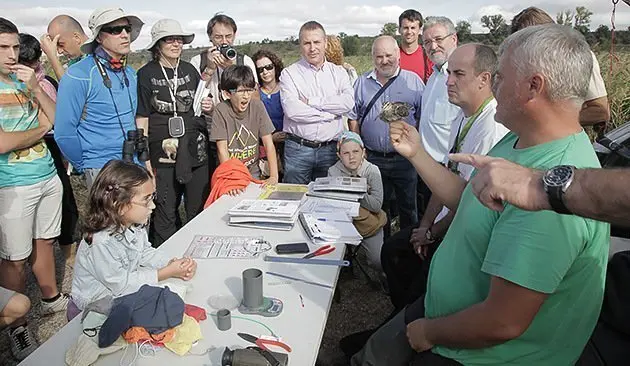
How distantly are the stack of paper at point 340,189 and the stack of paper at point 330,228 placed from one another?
0.33 m

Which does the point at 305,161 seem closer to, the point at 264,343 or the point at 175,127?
the point at 175,127

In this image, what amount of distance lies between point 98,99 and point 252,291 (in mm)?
2024

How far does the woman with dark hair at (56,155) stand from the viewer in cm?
342

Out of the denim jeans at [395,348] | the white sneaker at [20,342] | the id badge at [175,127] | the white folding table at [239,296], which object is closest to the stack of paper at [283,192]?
the white folding table at [239,296]

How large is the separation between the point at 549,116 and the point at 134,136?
2.60 meters

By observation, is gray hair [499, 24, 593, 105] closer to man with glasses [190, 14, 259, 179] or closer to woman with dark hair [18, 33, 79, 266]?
man with glasses [190, 14, 259, 179]

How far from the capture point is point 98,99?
2.98 m

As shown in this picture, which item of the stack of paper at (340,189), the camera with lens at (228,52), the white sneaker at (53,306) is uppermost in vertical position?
the camera with lens at (228,52)

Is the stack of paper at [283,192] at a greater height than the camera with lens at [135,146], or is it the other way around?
the camera with lens at [135,146]

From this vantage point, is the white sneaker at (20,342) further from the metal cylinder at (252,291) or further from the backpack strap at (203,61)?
the backpack strap at (203,61)

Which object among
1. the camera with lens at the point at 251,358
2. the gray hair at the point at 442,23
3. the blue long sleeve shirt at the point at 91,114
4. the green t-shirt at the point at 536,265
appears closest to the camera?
the green t-shirt at the point at 536,265

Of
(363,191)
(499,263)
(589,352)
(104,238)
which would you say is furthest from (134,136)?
(589,352)

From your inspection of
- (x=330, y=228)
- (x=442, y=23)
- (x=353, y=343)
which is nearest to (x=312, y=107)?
(x=442, y=23)

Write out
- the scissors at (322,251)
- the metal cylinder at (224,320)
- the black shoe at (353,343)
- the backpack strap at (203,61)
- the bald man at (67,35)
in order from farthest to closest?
the backpack strap at (203,61)
the bald man at (67,35)
the black shoe at (353,343)
the scissors at (322,251)
the metal cylinder at (224,320)
